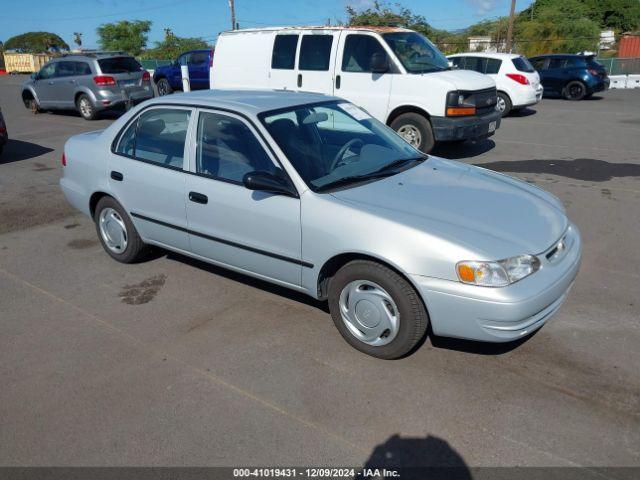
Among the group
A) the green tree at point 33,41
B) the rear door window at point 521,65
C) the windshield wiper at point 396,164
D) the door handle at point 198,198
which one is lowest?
the door handle at point 198,198

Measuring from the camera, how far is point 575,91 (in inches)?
730

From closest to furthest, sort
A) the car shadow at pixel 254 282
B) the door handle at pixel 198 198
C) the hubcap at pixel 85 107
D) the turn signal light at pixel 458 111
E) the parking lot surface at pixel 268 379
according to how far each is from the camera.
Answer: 1. the parking lot surface at pixel 268 379
2. the door handle at pixel 198 198
3. the car shadow at pixel 254 282
4. the turn signal light at pixel 458 111
5. the hubcap at pixel 85 107

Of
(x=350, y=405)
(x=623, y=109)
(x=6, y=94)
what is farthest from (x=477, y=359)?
(x=6, y=94)

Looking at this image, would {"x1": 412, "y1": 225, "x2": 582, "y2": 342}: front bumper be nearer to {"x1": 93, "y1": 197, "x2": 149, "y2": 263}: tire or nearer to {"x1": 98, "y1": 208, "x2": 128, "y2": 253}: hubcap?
{"x1": 93, "y1": 197, "x2": 149, "y2": 263}: tire

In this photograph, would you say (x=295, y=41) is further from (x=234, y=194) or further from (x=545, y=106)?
(x=545, y=106)

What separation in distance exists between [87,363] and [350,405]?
1805 millimetres

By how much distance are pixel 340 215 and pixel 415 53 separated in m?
6.64

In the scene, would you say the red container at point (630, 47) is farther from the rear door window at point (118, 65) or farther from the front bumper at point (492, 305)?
the front bumper at point (492, 305)

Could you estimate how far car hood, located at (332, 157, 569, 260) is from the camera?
3.33 m

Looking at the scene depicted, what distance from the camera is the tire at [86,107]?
15109 millimetres

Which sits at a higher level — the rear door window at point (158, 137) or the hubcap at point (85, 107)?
the rear door window at point (158, 137)

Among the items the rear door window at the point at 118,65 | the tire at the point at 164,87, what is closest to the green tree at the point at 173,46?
the tire at the point at 164,87

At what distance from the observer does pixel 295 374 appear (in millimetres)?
3553

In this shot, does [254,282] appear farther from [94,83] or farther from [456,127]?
[94,83]
